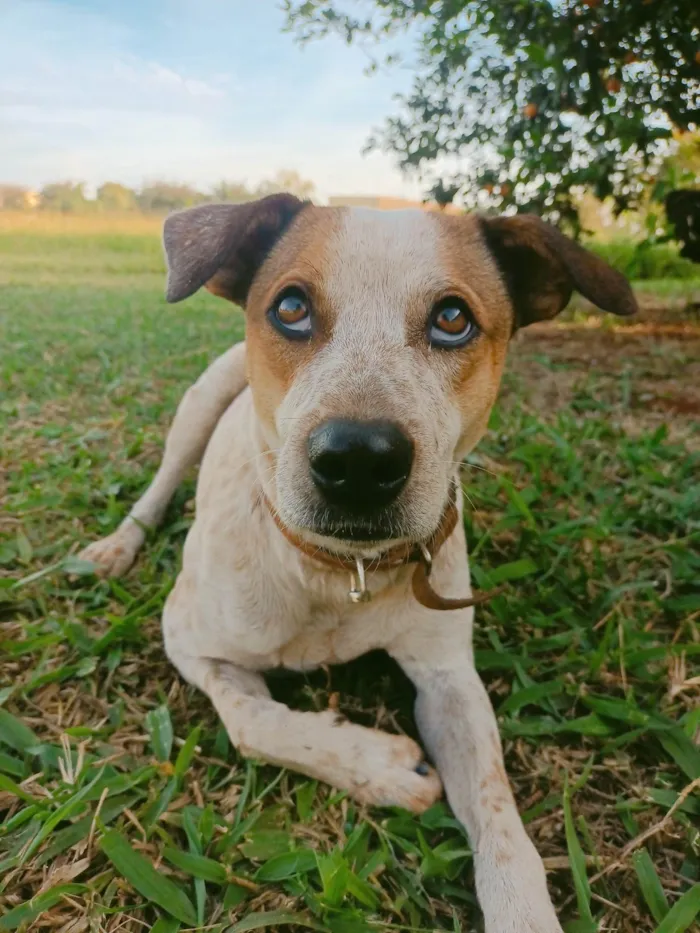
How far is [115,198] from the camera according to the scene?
7.78 metres

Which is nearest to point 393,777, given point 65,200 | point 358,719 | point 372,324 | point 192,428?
point 358,719

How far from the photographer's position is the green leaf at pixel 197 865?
1.46 m

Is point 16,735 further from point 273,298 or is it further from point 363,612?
point 273,298

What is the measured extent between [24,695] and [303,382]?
1243 millimetres

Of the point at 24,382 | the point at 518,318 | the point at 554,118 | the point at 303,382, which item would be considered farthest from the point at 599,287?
the point at 24,382

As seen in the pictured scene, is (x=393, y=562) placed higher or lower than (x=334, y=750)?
higher

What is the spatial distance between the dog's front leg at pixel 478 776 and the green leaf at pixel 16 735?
1017 mm

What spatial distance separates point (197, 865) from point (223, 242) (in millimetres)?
1558

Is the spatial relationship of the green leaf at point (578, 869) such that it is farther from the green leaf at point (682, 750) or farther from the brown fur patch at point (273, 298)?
the brown fur patch at point (273, 298)

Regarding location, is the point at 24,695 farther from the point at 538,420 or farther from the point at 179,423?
the point at 538,420

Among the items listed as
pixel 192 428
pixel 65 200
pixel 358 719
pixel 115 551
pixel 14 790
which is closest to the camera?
pixel 14 790

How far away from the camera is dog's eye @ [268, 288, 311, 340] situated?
5.95 feet

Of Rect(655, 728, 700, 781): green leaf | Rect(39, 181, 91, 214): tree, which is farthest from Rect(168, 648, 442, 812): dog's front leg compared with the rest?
Rect(39, 181, 91, 214): tree

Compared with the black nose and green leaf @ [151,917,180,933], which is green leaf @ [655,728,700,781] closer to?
the black nose
